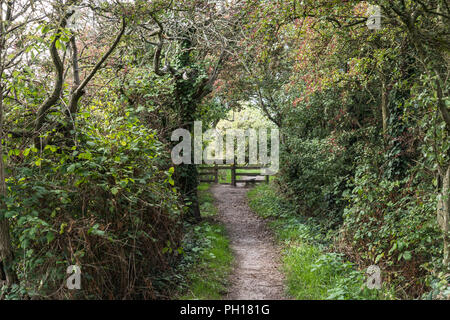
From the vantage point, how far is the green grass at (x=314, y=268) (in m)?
5.03

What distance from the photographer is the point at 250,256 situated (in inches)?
305

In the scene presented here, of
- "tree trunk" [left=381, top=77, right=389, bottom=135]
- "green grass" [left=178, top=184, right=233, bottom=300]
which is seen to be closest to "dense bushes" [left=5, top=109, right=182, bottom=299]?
"green grass" [left=178, top=184, right=233, bottom=300]

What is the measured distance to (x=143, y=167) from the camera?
5246 millimetres

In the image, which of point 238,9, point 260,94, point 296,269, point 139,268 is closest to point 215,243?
point 296,269

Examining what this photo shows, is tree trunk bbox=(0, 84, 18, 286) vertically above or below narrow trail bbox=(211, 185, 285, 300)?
above

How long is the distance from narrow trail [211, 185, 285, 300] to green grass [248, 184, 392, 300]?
0.25 m

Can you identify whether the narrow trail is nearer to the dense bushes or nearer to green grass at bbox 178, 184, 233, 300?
green grass at bbox 178, 184, 233, 300

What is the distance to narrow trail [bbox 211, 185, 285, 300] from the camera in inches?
226

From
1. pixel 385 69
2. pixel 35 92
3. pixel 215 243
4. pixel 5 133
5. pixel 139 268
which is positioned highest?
pixel 385 69

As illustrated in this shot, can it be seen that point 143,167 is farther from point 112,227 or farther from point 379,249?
point 379,249

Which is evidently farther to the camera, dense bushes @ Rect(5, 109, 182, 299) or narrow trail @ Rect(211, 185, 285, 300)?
narrow trail @ Rect(211, 185, 285, 300)

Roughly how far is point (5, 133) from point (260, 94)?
10.0 meters

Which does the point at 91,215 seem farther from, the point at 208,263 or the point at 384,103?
the point at 384,103

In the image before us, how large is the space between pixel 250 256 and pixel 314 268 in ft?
6.62
